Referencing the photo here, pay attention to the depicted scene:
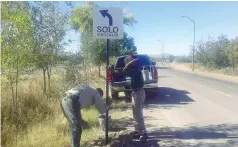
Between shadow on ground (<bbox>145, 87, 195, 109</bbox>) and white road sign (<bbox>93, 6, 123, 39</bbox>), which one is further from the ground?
white road sign (<bbox>93, 6, 123, 39</bbox>)

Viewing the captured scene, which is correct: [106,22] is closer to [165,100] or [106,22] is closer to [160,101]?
[160,101]

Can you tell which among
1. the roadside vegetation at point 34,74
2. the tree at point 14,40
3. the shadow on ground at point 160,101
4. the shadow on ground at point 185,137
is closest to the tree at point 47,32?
the roadside vegetation at point 34,74

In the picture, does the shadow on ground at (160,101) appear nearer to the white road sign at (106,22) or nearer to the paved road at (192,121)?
the paved road at (192,121)

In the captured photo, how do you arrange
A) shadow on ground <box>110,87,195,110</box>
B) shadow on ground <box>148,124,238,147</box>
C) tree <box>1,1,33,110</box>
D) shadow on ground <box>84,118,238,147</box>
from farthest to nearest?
shadow on ground <box>110,87,195,110</box>
tree <box>1,1,33,110</box>
shadow on ground <box>148,124,238,147</box>
shadow on ground <box>84,118,238,147</box>

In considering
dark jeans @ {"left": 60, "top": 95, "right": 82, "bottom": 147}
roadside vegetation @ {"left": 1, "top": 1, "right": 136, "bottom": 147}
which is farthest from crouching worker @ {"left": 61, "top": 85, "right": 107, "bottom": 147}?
roadside vegetation @ {"left": 1, "top": 1, "right": 136, "bottom": 147}

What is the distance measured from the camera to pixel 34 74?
10773 millimetres

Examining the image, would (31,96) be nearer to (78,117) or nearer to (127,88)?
(127,88)

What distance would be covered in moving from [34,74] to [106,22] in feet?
16.8

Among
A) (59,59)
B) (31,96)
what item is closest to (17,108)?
(31,96)

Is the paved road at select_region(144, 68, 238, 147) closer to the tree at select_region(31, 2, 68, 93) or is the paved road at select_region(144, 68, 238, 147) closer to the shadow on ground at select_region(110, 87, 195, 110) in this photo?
the shadow on ground at select_region(110, 87, 195, 110)

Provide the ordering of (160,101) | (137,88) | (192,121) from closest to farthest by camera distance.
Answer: (137,88), (192,121), (160,101)

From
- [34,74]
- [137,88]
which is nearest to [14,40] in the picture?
[34,74]

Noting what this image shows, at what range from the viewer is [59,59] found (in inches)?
467

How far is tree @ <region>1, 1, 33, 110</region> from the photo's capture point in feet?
26.6
